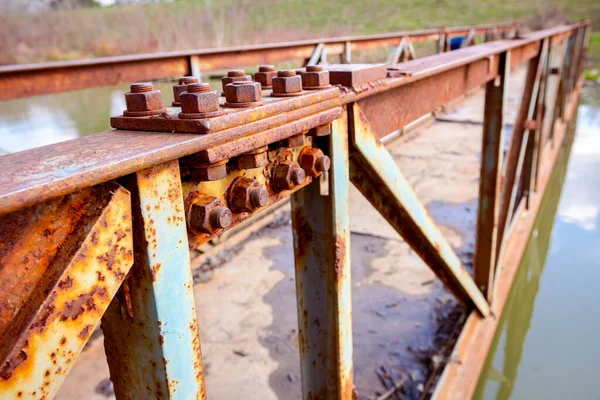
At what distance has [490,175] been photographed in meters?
2.53

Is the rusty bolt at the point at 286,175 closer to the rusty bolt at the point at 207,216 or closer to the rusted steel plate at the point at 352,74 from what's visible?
the rusty bolt at the point at 207,216

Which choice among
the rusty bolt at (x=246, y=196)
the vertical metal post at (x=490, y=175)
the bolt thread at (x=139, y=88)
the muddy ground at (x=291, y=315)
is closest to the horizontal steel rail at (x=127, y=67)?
the muddy ground at (x=291, y=315)

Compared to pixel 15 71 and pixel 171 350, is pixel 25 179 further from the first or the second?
pixel 15 71

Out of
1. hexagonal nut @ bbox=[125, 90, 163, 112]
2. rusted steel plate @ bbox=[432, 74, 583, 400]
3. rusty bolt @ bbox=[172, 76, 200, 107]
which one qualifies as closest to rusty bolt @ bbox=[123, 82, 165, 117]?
hexagonal nut @ bbox=[125, 90, 163, 112]

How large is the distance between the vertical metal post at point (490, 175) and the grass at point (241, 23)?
14616 millimetres

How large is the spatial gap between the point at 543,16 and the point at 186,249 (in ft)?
89.9

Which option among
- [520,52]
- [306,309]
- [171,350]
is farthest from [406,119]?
[520,52]

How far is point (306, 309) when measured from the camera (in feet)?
4.09

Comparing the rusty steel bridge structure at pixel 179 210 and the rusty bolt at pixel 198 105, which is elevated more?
the rusty bolt at pixel 198 105

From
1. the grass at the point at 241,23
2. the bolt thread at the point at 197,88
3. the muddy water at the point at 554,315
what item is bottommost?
the muddy water at the point at 554,315

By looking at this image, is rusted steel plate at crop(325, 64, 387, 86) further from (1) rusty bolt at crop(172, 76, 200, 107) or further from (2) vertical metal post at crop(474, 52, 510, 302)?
(2) vertical metal post at crop(474, 52, 510, 302)

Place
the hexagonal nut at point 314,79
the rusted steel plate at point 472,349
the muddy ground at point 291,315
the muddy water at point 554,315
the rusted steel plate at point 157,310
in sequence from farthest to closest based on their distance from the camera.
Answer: the muddy water at point 554,315
the muddy ground at point 291,315
the rusted steel plate at point 472,349
the hexagonal nut at point 314,79
the rusted steel plate at point 157,310

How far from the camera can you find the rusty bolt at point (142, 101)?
30.1 inches

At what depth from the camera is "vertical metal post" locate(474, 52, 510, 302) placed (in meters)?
2.38
